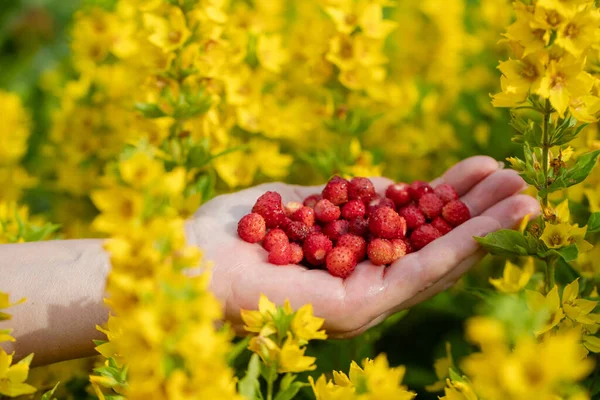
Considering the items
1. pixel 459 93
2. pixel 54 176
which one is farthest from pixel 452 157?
pixel 54 176

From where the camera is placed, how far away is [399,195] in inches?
86.9

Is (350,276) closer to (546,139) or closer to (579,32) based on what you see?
(546,139)

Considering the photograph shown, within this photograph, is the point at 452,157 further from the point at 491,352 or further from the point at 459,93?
the point at 491,352

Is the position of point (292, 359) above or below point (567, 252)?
below

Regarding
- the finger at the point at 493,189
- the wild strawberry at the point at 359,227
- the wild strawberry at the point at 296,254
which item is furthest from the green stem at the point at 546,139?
the wild strawberry at the point at 296,254

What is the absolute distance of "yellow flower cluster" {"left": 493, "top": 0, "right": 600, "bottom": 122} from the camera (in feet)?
4.79

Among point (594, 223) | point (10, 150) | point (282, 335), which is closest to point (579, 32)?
point (594, 223)

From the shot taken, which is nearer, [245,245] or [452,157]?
[245,245]

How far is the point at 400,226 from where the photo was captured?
199 cm

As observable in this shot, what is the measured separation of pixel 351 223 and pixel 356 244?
0.16m

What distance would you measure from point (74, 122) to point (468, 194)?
5.43ft

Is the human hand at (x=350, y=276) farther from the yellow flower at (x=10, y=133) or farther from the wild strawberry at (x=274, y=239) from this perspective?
the yellow flower at (x=10, y=133)

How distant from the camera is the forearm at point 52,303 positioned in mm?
1783

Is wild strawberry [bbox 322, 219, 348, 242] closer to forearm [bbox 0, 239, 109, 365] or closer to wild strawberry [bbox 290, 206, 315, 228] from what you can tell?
wild strawberry [bbox 290, 206, 315, 228]
